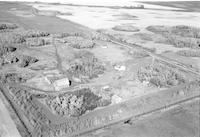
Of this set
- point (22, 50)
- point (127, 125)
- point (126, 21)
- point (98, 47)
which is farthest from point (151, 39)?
point (127, 125)

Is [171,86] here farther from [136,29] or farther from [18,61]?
[136,29]

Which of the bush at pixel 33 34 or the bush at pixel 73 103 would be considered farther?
the bush at pixel 33 34

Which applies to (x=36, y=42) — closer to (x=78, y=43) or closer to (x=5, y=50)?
(x=5, y=50)

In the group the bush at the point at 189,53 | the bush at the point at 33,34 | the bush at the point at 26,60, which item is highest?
the bush at the point at 33,34

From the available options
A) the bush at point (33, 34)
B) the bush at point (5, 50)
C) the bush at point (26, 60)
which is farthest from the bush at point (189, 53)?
the bush at point (5, 50)

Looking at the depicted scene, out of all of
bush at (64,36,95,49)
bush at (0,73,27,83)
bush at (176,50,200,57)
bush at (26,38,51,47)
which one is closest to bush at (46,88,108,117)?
bush at (0,73,27,83)

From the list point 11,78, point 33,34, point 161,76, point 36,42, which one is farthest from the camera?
point 33,34

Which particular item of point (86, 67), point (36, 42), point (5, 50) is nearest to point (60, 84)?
point (86, 67)

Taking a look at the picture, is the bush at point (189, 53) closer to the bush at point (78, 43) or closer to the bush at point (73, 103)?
the bush at point (78, 43)

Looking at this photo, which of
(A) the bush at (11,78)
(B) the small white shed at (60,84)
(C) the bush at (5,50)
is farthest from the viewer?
(C) the bush at (5,50)
